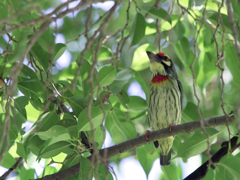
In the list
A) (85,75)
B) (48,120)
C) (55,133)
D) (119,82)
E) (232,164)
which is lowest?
(232,164)

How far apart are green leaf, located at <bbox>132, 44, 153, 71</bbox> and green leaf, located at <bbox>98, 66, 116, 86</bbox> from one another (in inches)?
29.4

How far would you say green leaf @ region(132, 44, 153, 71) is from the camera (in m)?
3.06

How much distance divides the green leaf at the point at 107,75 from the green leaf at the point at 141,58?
75 cm

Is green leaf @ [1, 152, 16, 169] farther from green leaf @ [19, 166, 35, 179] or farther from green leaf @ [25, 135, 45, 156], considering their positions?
green leaf @ [25, 135, 45, 156]

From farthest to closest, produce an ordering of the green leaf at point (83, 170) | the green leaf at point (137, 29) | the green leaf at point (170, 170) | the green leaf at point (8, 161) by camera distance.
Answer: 1. the green leaf at point (170, 170)
2. the green leaf at point (8, 161)
3. the green leaf at point (137, 29)
4. the green leaf at point (83, 170)

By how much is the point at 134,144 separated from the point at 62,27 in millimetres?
3226

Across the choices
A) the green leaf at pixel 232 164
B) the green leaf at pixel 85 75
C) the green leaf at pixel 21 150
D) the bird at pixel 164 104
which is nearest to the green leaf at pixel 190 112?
the bird at pixel 164 104

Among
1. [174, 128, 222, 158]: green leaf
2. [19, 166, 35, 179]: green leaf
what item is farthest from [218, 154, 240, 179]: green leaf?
[19, 166, 35, 179]: green leaf

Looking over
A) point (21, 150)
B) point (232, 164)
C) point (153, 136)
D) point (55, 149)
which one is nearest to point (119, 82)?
point (153, 136)

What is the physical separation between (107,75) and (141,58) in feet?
2.90

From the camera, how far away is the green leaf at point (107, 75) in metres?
2.33

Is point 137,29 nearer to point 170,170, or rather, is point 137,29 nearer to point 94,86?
point 94,86

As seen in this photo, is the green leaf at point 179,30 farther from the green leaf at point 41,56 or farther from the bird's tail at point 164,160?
the bird's tail at point 164,160

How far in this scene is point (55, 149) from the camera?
2.21m
